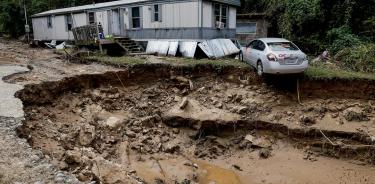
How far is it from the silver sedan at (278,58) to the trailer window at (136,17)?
9661mm

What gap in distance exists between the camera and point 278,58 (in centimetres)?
1307

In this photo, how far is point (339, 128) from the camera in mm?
12086

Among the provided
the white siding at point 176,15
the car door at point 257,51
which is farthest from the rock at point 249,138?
the white siding at point 176,15

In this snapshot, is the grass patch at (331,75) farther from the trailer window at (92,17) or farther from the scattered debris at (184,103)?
the trailer window at (92,17)

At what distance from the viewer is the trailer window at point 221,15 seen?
2038cm

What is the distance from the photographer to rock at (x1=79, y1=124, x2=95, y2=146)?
10180 millimetres

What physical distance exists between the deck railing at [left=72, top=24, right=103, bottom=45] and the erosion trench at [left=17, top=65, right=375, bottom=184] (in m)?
6.66

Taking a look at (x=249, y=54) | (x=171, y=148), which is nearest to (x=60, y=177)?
(x=171, y=148)

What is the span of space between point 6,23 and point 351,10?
33.5m

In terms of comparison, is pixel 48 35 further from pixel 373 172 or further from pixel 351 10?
pixel 373 172

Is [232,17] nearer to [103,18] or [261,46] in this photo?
[261,46]

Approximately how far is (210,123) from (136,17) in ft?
37.5

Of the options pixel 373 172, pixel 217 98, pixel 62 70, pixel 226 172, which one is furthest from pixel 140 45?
pixel 373 172

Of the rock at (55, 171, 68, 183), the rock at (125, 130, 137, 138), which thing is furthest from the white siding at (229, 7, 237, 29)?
the rock at (55, 171, 68, 183)
